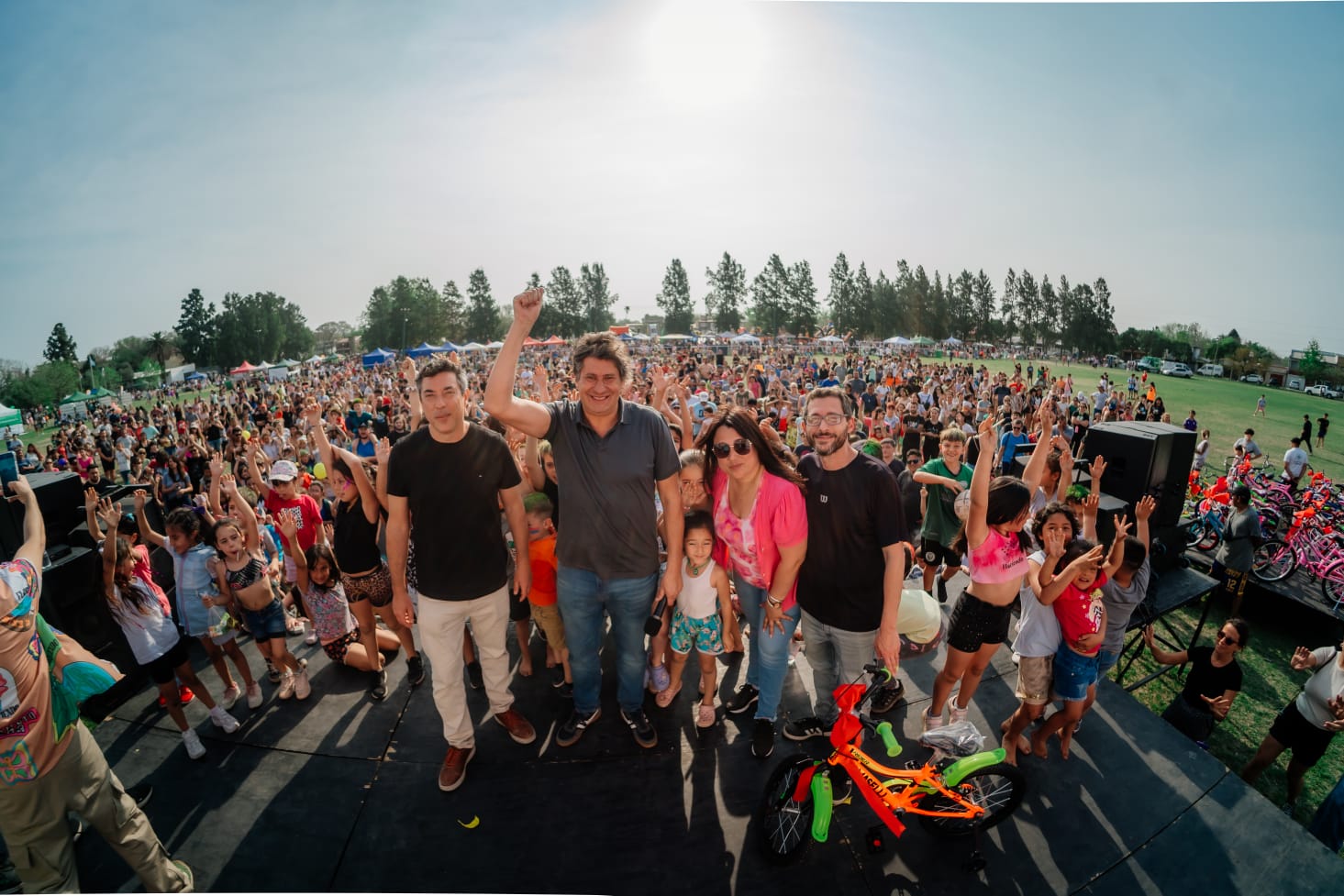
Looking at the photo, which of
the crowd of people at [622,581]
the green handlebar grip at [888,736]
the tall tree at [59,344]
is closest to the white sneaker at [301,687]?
the crowd of people at [622,581]

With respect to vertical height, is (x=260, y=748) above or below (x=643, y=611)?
below

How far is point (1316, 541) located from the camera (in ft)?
21.1

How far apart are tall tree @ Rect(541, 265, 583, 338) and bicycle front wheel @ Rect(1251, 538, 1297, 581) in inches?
2875

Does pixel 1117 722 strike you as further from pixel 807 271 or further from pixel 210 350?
pixel 210 350

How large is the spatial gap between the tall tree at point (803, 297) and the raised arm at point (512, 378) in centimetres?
7722

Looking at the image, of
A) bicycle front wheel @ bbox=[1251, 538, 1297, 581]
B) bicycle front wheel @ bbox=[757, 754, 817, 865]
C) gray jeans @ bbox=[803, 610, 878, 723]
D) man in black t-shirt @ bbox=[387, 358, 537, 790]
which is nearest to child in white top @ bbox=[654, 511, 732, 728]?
gray jeans @ bbox=[803, 610, 878, 723]

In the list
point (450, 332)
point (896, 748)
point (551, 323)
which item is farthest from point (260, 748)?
point (450, 332)

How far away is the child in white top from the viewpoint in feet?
10.3

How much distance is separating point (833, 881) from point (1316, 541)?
813cm

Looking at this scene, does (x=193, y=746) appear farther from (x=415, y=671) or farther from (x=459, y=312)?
(x=459, y=312)

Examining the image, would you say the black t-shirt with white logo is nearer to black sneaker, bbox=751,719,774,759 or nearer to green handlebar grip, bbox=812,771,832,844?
black sneaker, bbox=751,719,774,759

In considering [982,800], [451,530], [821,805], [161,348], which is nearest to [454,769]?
[451,530]

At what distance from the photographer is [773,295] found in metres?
75.4

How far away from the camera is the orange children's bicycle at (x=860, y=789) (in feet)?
8.25
